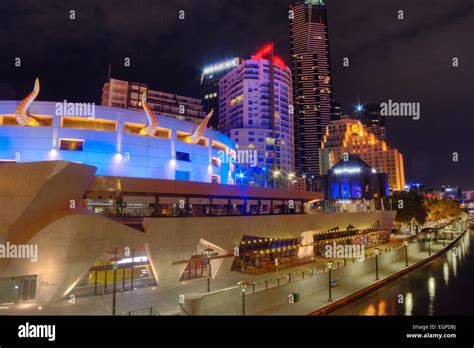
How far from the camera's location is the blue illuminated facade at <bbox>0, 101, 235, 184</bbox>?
27391 mm

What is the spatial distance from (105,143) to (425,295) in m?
33.0

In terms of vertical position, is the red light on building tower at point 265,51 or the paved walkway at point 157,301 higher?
the red light on building tower at point 265,51

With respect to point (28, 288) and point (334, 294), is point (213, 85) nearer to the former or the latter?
point (334, 294)

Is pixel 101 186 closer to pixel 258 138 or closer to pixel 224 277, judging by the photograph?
pixel 224 277

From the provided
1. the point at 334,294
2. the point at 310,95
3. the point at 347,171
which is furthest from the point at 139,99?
the point at 310,95

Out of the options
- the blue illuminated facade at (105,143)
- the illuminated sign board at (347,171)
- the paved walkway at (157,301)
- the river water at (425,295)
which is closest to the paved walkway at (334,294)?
the paved walkway at (157,301)

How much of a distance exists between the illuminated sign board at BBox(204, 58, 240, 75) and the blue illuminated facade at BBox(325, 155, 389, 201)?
65.1 metres

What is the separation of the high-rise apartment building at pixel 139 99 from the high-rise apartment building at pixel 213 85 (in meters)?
15.0

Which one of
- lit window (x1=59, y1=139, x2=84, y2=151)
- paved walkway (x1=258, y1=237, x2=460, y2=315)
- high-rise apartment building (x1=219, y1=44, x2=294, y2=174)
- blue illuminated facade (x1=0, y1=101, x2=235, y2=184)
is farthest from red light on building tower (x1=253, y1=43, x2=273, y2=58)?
lit window (x1=59, y1=139, x2=84, y2=151)

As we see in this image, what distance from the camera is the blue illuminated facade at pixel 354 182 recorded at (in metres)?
74.2

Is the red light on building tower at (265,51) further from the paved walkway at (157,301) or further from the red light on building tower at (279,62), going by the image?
the paved walkway at (157,301)

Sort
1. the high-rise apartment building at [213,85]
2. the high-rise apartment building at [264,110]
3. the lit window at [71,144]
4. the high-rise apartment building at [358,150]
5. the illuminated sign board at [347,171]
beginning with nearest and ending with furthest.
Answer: the lit window at [71,144] < the illuminated sign board at [347,171] < the high-rise apartment building at [264,110] < the high-rise apartment building at [213,85] < the high-rise apartment building at [358,150]

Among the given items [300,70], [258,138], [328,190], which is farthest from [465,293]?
[300,70]
